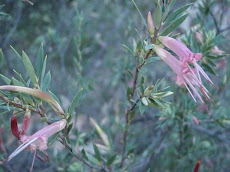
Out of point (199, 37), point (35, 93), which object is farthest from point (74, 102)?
point (199, 37)

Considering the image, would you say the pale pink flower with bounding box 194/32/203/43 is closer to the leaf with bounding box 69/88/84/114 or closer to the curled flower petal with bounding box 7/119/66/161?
the leaf with bounding box 69/88/84/114

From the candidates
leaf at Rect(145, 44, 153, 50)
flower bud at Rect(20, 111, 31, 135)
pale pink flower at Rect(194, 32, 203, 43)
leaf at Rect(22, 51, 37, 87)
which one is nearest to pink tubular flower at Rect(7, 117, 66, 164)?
flower bud at Rect(20, 111, 31, 135)

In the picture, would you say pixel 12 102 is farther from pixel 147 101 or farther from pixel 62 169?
pixel 62 169

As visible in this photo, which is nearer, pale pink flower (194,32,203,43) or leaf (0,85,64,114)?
leaf (0,85,64,114)

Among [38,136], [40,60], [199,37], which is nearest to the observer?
[38,136]

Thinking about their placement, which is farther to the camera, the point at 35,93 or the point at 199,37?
the point at 199,37

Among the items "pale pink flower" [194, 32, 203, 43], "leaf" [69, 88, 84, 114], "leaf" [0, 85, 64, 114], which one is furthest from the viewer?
"pale pink flower" [194, 32, 203, 43]

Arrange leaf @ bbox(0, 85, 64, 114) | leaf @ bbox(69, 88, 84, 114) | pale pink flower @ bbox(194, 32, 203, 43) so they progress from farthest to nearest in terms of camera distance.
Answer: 1. pale pink flower @ bbox(194, 32, 203, 43)
2. leaf @ bbox(69, 88, 84, 114)
3. leaf @ bbox(0, 85, 64, 114)

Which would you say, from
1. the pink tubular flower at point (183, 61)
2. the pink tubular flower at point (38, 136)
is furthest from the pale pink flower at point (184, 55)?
the pink tubular flower at point (38, 136)

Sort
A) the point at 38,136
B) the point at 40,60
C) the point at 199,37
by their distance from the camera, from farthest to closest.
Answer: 1. the point at 199,37
2. the point at 40,60
3. the point at 38,136

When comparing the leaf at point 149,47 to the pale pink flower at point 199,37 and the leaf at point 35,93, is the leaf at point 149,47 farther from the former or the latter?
the pale pink flower at point 199,37

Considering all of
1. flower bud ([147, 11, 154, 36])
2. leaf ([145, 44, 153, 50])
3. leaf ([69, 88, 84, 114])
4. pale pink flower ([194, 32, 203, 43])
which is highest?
flower bud ([147, 11, 154, 36])

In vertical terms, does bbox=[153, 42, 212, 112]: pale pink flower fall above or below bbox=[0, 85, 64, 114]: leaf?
below

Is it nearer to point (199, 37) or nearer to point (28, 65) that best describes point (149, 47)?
point (28, 65)
